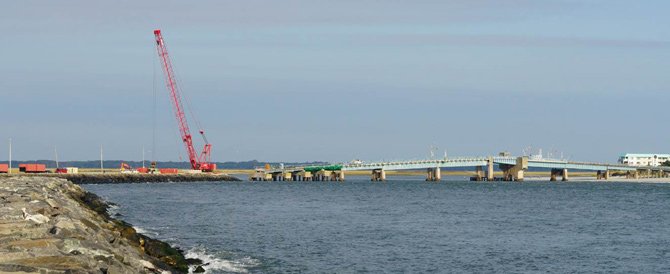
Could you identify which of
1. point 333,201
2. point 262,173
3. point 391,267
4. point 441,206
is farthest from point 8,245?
point 262,173

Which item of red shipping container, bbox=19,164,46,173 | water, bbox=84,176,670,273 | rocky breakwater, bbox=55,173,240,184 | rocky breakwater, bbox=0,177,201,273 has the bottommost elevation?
water, bbox=84,176,670,273

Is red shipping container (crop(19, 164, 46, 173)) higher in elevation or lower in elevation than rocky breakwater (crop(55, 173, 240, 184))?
higher

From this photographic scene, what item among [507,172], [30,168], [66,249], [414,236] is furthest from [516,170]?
[66,249]

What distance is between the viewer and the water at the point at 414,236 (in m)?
38.2

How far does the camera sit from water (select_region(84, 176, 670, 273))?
38250mm

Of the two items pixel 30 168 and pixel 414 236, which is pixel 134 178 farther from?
pixel 414 236

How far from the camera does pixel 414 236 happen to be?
50.8m

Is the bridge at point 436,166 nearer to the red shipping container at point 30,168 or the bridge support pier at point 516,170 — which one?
the bridge support pier at point 516,170

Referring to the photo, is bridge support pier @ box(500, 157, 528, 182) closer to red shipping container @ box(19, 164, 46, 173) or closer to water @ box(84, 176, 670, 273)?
water @ box(84, 176, 670, 273)

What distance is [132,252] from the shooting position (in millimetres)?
30562

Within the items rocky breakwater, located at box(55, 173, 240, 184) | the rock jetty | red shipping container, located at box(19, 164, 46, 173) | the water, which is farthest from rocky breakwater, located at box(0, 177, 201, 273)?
red shipping container, located at box(19, 164, 46, 173)

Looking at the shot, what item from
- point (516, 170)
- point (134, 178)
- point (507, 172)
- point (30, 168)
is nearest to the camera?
point (134, 178)

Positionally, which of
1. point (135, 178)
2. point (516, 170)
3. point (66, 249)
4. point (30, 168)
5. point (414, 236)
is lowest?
point (414, 236)

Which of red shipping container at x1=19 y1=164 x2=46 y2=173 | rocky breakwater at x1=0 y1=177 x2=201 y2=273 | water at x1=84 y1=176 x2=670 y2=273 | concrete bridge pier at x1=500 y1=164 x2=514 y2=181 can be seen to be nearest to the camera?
rocky breakwater at x1=0 y1=177 x2=201 y2=273
